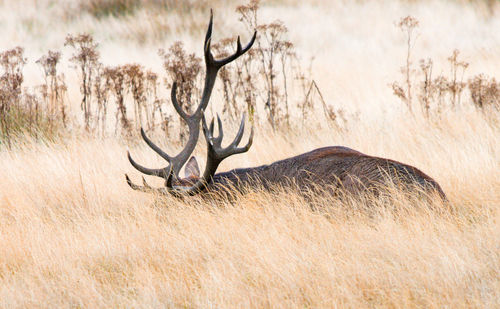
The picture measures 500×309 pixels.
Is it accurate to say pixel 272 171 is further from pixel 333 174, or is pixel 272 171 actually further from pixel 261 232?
pixel 261 232

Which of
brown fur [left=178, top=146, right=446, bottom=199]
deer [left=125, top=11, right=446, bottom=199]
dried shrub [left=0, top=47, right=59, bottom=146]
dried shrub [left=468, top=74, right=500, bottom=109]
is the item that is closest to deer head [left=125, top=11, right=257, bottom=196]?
deer [left=125, top=11, right=446, bottom=199]

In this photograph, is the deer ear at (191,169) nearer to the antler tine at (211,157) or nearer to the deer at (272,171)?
the deer at (272,171)

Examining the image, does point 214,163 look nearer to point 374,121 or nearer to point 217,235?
point 217,235

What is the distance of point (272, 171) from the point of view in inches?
233

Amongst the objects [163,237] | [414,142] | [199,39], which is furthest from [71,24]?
[163,237]

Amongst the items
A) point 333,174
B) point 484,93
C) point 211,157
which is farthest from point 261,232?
point 484,93

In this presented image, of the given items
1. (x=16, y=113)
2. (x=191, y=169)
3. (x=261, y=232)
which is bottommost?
(x=261, y=232)

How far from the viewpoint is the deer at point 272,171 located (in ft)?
16.8

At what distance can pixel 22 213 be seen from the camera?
5984 mm

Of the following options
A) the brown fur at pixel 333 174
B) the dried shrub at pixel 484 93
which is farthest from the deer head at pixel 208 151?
the dried shrub at pixel 484 93

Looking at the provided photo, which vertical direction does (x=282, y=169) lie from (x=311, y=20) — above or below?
below

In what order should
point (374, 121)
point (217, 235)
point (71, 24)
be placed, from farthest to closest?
point (71, 24)
point (374, 121)
point (217, 235)

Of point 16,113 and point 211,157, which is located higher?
point 16,113

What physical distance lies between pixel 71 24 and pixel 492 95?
697 inches
